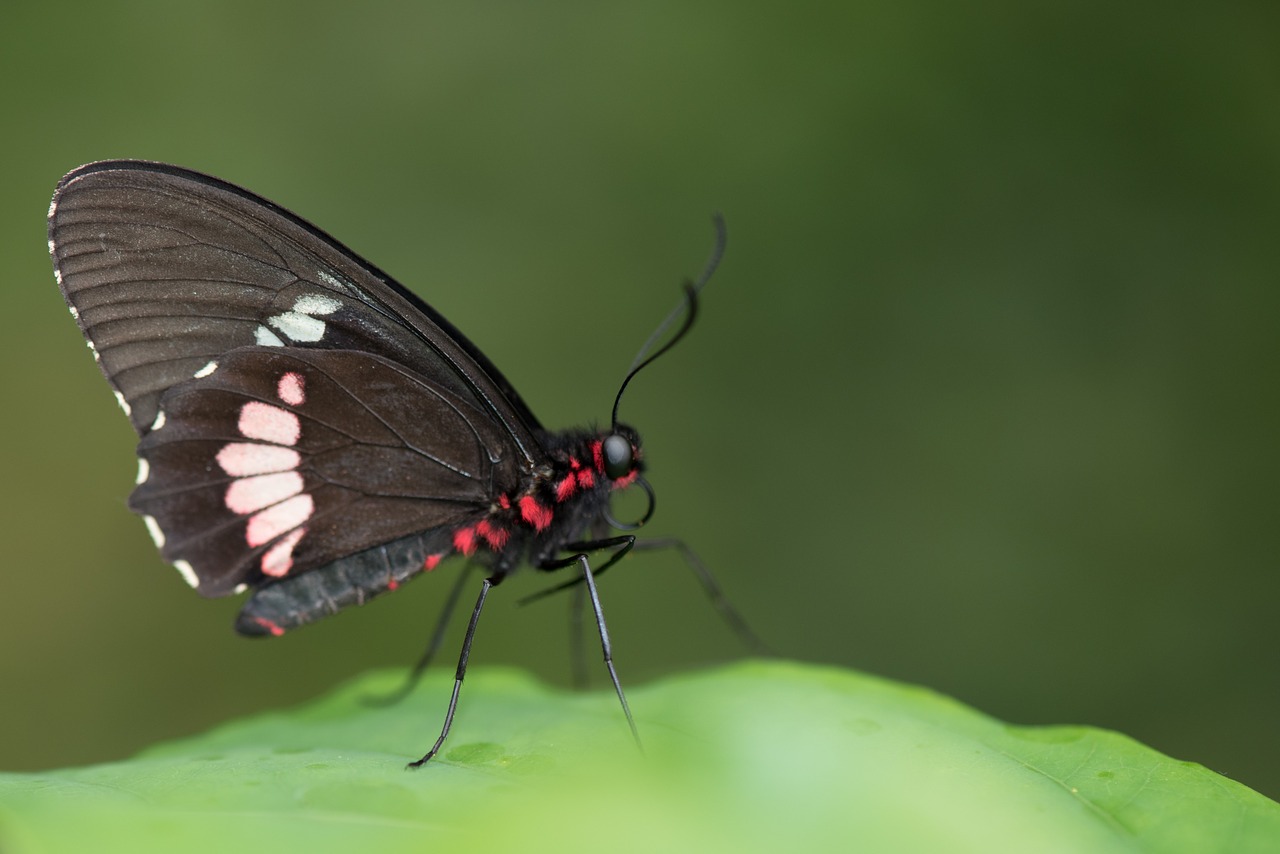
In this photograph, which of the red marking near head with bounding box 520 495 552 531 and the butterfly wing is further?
the red marking near head with bounding box 520 495 552 531

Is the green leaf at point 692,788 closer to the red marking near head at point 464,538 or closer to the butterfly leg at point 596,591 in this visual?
the butterfly leg at point 596,591

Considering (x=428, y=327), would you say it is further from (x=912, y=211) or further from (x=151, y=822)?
(x=912, y=211)

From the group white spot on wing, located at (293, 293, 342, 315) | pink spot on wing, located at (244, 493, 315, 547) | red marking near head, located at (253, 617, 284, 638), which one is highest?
white spot on wing, located at (293, 293, 342, 315)

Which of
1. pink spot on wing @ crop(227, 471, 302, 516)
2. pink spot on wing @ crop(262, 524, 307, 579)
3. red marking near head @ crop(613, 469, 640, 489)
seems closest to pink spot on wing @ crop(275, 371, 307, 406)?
pink spot on wing @ crop(227, 471, 302, 516)

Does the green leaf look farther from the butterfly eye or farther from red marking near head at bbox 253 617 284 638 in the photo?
the butterfly eye

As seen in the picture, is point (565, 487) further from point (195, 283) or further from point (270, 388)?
point (195, 283)

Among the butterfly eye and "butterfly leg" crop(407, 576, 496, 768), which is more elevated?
the butterfly eye

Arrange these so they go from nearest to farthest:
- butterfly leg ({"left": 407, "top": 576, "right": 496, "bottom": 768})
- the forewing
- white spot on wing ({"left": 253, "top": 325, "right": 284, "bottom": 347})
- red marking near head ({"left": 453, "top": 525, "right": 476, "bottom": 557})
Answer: butterfly leg ({"left": 407, "top": 576, "right": 496, "bottom": 768}), the forewing, white spot on wing ({"left": 253, "top": 325, "right": 284, "bottom": 347}), red marking near head ({"left": 453, "top": 525, "right": 476, "bottom": 557})
